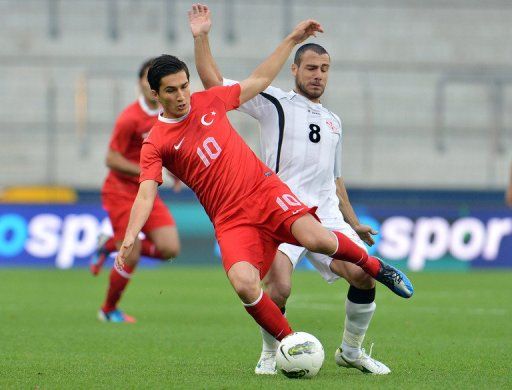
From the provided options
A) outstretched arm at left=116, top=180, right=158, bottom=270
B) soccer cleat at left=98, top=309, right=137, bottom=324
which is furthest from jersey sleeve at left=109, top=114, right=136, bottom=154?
outstretched arm at left=116, top=180, right=158, bottom=270

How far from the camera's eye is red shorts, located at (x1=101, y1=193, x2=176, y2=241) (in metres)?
11.1

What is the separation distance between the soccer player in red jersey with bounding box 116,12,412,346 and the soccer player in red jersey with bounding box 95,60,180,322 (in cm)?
394

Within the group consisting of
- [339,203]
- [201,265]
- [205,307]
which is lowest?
[201,265]

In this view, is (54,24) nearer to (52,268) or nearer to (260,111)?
(52,268)

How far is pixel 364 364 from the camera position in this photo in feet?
23.3

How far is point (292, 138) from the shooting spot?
749 centimetres

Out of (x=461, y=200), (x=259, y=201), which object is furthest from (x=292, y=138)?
(x=461, y=200)

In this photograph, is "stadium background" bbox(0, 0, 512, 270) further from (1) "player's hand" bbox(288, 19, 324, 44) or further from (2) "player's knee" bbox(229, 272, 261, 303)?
(2) "player's knee" bbox(229, 272, 261, 303)

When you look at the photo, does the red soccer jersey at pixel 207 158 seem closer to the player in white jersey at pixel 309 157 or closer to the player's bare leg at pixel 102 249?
the player in white jersey at pixel 309 157

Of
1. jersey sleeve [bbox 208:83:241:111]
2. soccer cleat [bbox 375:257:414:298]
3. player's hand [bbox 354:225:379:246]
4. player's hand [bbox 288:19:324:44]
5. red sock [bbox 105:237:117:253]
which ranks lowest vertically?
red sock [bbox 105:237:117:253]

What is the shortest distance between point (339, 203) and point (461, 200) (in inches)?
551

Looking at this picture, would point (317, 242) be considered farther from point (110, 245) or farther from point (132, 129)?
point (110, 245)

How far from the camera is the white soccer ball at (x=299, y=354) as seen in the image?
6.32 meters

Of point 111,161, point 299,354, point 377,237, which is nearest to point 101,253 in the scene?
point 111,161
